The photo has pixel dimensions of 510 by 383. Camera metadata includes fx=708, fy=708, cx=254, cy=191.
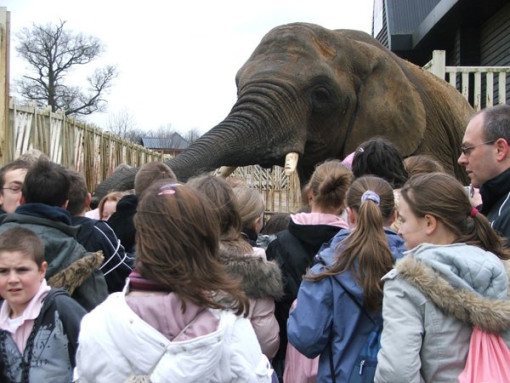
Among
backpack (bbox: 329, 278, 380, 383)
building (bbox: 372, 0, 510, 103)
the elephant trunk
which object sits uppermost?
building (bbox: 372, 0, 510, 103)

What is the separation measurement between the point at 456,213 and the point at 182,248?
122 centimetres

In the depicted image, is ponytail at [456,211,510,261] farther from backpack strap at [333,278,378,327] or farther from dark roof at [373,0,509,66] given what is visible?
dark roof at [373,0,509,66]

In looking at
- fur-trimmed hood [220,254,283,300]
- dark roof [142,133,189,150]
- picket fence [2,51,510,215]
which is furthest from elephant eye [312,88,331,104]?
dark roof [142,133,189,150]

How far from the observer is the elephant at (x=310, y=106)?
762cm

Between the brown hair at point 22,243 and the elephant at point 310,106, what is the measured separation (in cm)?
423

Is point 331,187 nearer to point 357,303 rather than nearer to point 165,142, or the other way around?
point 357,303

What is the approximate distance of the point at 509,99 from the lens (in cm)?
1558

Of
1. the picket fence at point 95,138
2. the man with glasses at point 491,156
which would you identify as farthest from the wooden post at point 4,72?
the man with glasses at point 491,156

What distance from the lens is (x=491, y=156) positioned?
A: 3.66 m

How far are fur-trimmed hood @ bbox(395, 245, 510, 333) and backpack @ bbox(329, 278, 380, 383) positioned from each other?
43cm

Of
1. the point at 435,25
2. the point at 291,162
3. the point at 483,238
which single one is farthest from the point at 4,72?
the point at 435,25

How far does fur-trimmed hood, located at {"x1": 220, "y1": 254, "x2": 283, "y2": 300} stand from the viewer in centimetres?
328

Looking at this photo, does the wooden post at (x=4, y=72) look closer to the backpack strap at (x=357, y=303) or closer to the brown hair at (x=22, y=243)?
the brown hair at (x=22, y=243)

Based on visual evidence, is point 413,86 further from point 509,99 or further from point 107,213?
point 509,99
